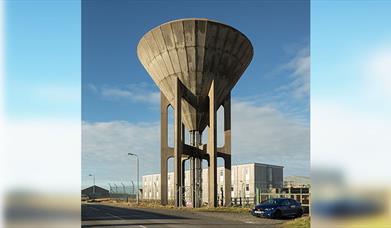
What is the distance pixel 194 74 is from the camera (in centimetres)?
3656

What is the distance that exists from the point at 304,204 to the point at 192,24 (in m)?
17.5

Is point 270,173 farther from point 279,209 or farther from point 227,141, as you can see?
point 279,209

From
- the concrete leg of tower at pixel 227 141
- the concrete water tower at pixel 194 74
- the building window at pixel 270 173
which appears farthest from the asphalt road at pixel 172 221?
the building window at pixel 270 173

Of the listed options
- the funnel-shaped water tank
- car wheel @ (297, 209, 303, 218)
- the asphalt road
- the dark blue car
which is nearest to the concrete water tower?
the funnel-shaped water tank

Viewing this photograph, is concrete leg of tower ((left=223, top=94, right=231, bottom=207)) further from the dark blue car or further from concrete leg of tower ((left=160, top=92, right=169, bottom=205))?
the dark blue car

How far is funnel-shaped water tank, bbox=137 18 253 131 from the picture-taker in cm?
3541

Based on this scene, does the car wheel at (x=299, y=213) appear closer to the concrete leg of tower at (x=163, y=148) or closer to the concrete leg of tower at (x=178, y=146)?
the concrete leg of tower at (x=178, y=146)

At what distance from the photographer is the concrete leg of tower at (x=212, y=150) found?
118 feet

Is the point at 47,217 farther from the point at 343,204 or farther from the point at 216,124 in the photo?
the point at 216,124

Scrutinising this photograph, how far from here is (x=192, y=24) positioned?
116 ft

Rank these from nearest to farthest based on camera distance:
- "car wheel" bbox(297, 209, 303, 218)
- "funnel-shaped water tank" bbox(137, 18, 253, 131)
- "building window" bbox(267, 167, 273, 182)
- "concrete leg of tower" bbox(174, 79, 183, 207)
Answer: "car wheel" bbox(297, 209, 303, 218) < "concrete leg of tower" bbox(174, 79, 183, 207) < "funnel-shaped water tank" bbox(137, 18, 253, 131) < "building window" bbox(267, 167, 273, 182)

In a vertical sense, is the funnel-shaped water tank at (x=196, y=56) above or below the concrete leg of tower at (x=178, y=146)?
above

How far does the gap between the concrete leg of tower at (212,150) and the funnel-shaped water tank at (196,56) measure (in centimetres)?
100

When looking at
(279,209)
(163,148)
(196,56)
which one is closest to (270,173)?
(163,148)
